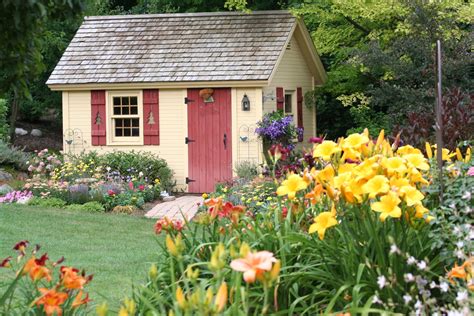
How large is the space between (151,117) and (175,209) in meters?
3.75

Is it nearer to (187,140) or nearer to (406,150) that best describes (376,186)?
(406,150)

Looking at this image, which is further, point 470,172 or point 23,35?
point 470,172

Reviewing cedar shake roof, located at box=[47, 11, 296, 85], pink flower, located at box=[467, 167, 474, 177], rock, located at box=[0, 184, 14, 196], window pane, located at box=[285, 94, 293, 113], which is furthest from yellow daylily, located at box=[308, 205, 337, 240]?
window pane, located at box=[285, 94, 293, 113]

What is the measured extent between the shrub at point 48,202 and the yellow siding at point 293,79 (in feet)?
15.6

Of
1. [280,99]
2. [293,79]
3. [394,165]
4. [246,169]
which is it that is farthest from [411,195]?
[293,79]

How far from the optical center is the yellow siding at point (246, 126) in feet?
59.6

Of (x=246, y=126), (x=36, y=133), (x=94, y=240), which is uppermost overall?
(x=36, y=133)

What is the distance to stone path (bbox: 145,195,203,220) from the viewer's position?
1508 centimetres

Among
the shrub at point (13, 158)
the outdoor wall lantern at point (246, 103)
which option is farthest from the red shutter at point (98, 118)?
the outdoor wall lantern at point (246, 103)

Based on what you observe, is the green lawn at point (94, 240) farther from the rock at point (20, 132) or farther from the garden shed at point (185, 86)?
the rock at point (20, 132)

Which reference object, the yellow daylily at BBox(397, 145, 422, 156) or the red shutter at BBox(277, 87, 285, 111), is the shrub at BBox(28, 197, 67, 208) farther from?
the yellow daylily at BBox(397, 145, 422, 156)

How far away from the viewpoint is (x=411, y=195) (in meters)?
4.84

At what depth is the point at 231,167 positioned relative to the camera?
725 inches

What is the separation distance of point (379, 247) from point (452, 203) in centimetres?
53
